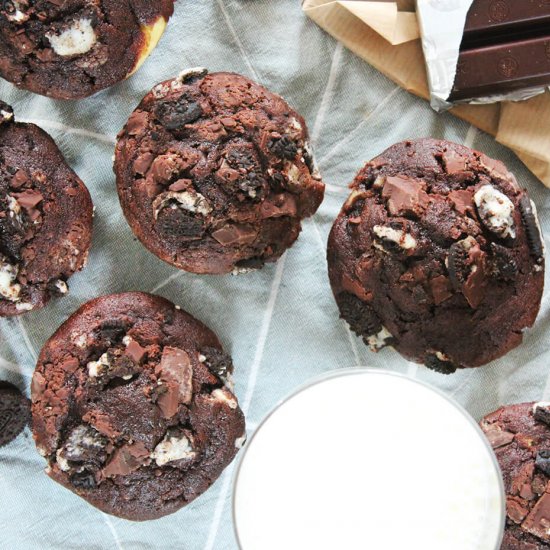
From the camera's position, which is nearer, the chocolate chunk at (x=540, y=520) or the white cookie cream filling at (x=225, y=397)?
the chocolate chunk at (x=540, y=520)

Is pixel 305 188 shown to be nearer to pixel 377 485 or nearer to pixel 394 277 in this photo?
pixel 394 277

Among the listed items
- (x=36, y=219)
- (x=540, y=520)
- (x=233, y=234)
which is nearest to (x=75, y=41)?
(x=36, y=219)

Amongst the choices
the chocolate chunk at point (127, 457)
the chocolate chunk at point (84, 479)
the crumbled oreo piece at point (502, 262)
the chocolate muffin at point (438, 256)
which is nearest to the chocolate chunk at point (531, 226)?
the chocolate muffin at point (438, 256)

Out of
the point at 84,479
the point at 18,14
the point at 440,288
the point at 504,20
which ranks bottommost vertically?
the point at 84,479

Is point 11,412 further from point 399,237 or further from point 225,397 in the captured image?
point 399,237

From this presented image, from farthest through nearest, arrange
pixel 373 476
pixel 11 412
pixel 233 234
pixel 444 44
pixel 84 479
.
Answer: pixel 11 412 → pixel 444 44 → pixel 84 479 → pixel 233 234 → pixel 373 476

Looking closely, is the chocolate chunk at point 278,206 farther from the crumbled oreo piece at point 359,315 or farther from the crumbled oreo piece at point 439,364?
the crumbled oreo piece at point 439,364
